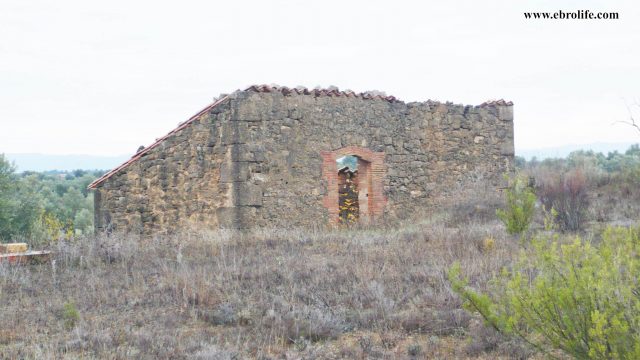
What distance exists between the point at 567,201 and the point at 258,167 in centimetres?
592

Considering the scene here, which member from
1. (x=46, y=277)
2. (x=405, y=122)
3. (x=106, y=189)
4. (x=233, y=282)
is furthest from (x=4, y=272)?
(x=405, y=122)

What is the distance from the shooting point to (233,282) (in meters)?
6.97

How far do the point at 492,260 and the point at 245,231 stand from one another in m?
4.56

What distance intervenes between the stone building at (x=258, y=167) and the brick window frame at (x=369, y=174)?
20 mm

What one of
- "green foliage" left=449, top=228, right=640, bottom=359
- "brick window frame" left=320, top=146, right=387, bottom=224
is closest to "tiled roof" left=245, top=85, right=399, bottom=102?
"brick window frame" left=320, top=146, right=387, bottom=224

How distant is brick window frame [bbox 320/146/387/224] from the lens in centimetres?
1219

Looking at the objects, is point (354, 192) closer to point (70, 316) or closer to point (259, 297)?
point (259, 297)

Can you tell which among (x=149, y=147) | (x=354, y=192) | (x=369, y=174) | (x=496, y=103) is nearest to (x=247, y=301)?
(x=149, y=147)

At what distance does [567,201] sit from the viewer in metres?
12.6

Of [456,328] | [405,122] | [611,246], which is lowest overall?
[456,328]

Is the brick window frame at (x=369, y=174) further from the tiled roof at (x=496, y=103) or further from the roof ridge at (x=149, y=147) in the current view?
the tiled roof at (x=496, y=103)

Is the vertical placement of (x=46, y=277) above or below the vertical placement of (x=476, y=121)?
below

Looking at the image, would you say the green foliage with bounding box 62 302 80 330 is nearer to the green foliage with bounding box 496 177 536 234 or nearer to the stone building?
the stone building

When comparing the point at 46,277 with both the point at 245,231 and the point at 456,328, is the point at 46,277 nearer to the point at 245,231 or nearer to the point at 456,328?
A: the point at 245,231
